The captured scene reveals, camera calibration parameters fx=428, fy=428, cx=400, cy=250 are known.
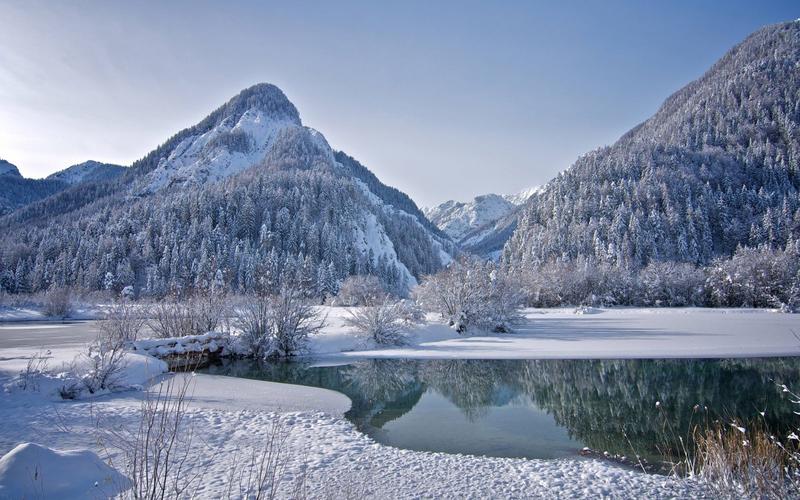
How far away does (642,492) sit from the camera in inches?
261

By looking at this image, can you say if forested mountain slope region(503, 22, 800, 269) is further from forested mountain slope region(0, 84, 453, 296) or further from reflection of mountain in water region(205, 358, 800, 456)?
reflection of mountain in water region(205, 358, 800, 456)

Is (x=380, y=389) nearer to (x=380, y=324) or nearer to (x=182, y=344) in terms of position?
(x=380, y=324)

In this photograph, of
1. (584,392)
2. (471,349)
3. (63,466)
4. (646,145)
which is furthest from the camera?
(646,145)

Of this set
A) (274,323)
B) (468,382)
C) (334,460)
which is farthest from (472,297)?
(334,460)

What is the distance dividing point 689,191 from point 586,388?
309 ft

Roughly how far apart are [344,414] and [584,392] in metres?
8.41

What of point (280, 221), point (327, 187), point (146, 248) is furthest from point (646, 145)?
point (146, 248)

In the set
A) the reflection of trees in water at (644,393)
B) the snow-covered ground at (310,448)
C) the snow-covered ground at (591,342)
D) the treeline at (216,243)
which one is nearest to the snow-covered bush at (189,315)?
the snow-covered ground at (591,342)

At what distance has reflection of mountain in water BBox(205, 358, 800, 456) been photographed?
1128 cm

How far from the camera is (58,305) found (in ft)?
171

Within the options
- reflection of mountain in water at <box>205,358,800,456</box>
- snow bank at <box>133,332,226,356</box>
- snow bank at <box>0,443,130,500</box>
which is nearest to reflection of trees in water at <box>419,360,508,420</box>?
reflection of mountain in water at <box>205,358,800,456</box>

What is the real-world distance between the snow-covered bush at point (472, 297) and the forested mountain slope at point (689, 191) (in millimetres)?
41848

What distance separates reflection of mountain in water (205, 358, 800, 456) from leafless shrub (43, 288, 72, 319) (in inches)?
1790

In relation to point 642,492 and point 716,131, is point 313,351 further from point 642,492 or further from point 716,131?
point 716,131
